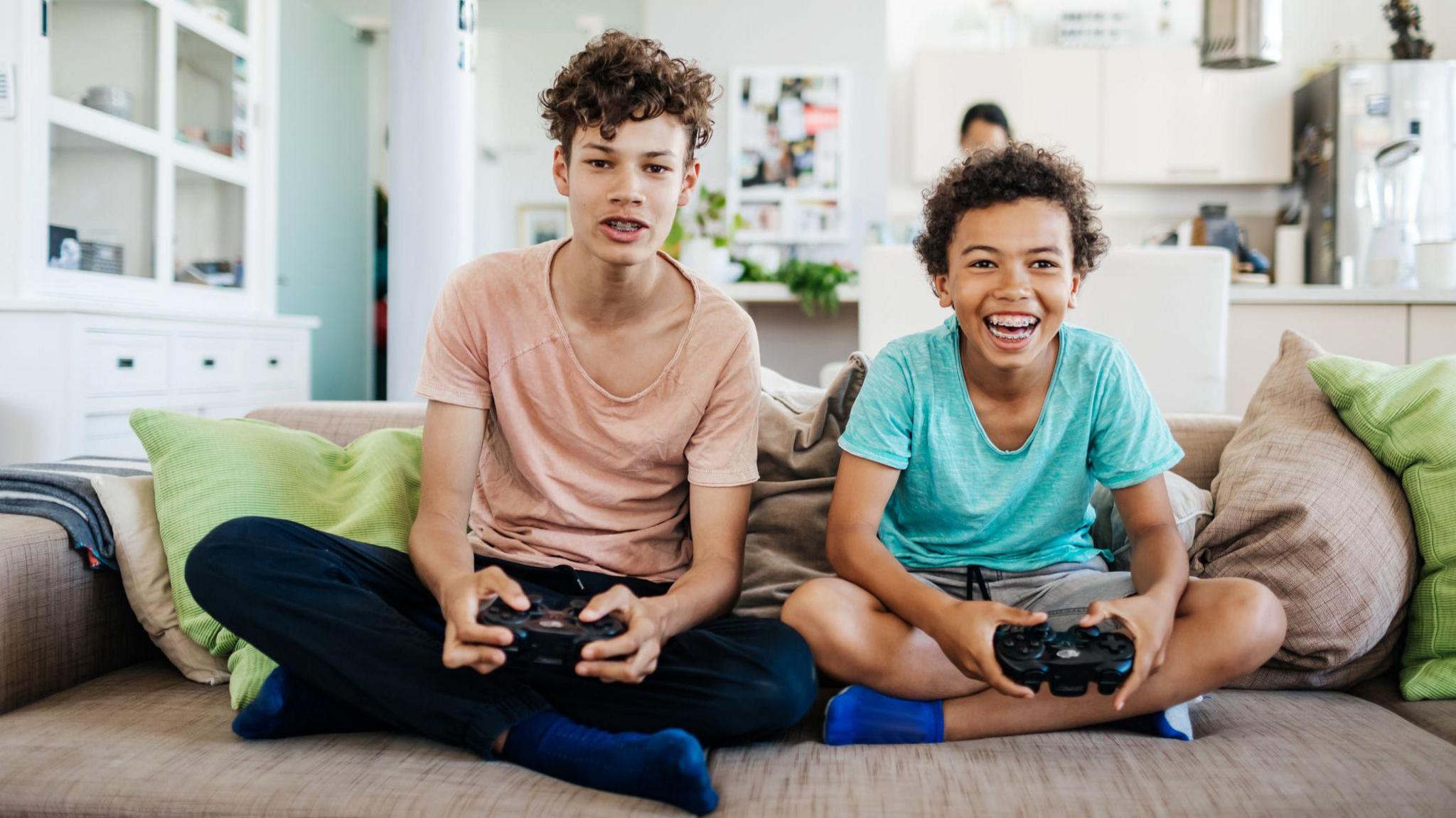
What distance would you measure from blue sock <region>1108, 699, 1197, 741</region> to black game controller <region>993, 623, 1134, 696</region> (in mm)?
166

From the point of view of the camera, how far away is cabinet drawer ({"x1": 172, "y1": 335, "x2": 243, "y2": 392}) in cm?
347

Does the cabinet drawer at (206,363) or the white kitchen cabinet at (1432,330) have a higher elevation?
the white kitchen cabinet at (1432,330)

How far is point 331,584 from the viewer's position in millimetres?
1195

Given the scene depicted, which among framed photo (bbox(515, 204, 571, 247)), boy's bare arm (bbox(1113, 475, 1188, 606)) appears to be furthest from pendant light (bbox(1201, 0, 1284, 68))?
framed photo (bbox(515, 204, 571, 247))

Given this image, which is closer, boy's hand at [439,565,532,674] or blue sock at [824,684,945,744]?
boy's hand at [439,565,532,674]

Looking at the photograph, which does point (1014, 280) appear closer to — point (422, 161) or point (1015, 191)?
point (1015, 191)

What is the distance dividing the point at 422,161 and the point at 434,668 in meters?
2.08

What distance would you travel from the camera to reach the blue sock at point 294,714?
1152 millimetres

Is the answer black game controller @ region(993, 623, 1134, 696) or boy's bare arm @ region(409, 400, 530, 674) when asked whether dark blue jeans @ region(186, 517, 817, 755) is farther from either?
black game controller @ region(993, 623, 1134, 696)

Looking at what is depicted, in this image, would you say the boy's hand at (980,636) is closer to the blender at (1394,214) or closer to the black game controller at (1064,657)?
the black game controller at (1064,657)

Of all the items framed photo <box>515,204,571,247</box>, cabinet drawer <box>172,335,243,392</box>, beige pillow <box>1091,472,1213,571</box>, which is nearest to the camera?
beige pillow <box>1091,472,1213,571</box>

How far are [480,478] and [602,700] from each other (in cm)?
43

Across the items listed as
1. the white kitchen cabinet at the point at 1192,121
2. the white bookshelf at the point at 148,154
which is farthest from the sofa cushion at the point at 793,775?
the white kitchen cabinet at the point at 1192,121

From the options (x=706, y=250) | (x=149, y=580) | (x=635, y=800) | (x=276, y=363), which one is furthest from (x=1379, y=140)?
(x=149, y=580)
